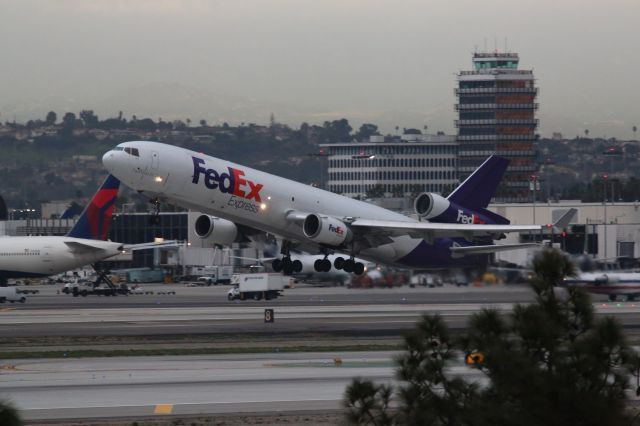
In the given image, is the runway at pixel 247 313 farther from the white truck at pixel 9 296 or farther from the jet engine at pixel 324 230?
the jet engine at pixel 324 230

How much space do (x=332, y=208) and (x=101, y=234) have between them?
38.7 m

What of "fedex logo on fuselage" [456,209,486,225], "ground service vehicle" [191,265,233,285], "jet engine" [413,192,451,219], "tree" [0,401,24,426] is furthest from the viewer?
"ground service vehicle" [191,265,233,285]

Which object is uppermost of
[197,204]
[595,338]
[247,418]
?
[197,204]

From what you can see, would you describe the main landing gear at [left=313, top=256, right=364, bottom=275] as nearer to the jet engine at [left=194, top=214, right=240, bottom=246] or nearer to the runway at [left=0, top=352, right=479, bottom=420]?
the jet engine at [left=194, top=214, right=240, bottom=246]

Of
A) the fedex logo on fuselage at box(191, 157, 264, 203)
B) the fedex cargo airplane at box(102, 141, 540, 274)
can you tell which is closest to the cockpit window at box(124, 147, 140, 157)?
the fedex cargo airplane at box(102, 141, 540, 274)

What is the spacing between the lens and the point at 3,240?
95.7 metres

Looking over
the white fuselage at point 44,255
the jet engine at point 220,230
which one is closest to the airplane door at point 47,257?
the white fuselage at point 44,255

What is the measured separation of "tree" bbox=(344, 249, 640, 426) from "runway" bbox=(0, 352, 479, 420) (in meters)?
8.24

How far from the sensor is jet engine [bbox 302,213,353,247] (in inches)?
2409

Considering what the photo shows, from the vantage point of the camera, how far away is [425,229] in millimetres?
63469

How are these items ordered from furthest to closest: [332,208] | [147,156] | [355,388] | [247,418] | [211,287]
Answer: [211,287] → [332,208] → [147,156] → [247,418] → [355,388]

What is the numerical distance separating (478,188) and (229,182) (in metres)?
17.8

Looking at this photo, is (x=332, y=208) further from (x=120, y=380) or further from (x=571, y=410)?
(x=571, y=410)

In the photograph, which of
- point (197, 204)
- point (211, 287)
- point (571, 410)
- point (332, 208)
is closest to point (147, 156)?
point (197, 204)
